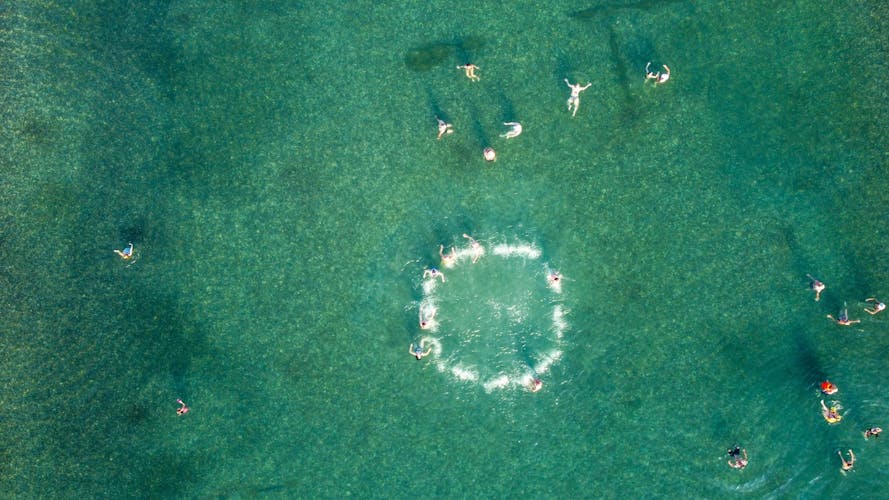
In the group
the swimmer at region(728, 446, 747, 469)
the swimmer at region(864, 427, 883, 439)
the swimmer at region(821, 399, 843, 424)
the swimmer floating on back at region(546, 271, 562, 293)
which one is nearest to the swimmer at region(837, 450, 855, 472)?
the swimmer at region(864, 427, 883, 439)

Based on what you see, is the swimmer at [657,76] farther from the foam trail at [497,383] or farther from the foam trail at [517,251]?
the foam trail at [497,383]

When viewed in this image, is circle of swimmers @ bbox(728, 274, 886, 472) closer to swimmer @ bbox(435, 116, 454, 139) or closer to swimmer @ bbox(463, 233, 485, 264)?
swimmer @ bbox(463, 233, 485, 264)

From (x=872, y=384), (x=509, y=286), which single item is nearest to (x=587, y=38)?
(x=509, y=286)

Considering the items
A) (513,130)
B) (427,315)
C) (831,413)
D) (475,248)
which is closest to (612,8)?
(513,130)

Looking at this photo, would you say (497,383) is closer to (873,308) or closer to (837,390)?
(837,390)

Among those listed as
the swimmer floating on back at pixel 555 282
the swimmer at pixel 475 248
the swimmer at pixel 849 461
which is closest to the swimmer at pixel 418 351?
the swimmer at pixel 475 248
